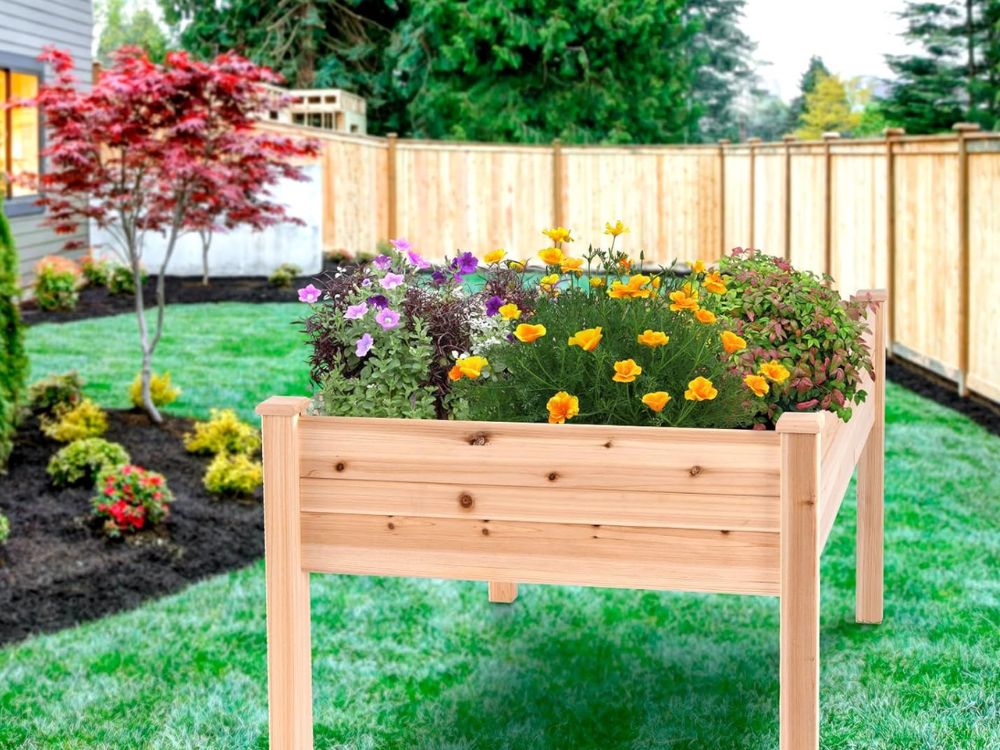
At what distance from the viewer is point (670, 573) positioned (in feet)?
9.74

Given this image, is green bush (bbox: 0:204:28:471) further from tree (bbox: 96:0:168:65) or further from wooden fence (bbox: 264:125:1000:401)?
tree (bbox: 96:0:168:65)

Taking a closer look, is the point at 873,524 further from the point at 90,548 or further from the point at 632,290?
the point at 90,548

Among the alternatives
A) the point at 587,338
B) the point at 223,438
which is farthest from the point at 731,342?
the point at 223,438

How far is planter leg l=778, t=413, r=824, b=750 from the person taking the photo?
9.25 ft

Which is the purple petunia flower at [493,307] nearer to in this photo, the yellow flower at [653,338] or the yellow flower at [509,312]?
the yellow flower at [509,312]

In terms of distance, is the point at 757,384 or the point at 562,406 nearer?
the point at 562,406

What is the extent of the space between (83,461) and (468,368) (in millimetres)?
4005

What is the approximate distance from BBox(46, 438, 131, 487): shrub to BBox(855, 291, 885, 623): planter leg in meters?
3.61

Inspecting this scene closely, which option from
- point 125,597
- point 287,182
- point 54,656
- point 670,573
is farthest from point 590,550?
point 287,182

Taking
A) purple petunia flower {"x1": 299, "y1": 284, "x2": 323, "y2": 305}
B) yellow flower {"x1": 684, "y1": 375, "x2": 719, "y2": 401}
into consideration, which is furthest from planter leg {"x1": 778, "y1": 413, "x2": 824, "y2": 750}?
purple petunia flower {"x1": 299, "y1": 284, "x2": 323, "y2": 305}

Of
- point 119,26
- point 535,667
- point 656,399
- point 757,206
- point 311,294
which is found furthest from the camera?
point 119,26

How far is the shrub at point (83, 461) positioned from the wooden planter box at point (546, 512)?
12.1 ft

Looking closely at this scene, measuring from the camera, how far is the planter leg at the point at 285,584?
10.1 ft

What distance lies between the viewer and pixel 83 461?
6.64 m
